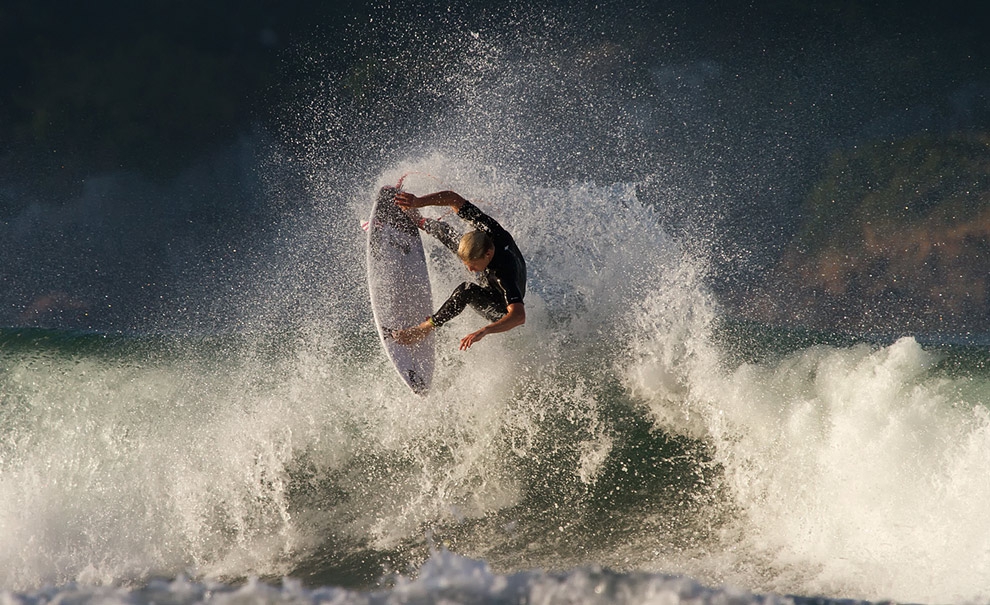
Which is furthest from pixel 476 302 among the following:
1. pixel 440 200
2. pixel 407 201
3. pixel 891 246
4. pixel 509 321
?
pixel 891 246

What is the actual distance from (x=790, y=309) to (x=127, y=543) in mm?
11852

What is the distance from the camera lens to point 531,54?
16.2m

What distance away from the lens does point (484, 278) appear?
488 cm

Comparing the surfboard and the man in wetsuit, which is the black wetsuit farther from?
the surfboard

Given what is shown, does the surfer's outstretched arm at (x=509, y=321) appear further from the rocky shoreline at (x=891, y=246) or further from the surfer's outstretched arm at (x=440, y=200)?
the rocky shoreline at (x=891, y=246)

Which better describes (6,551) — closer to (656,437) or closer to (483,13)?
(656,437)

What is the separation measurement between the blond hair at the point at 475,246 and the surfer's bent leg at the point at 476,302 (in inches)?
15.4

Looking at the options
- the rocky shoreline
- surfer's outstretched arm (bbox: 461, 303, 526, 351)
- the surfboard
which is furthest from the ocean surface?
the rocky shoreline

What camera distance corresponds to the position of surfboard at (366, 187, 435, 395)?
5.31 m

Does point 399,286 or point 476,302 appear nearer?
point 476,302

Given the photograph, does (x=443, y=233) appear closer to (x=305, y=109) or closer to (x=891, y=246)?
(x=305, y=109)

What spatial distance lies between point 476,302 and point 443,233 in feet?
2.56

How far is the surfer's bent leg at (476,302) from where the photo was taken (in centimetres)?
495

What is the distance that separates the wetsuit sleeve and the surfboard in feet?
0.67
